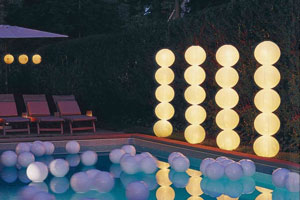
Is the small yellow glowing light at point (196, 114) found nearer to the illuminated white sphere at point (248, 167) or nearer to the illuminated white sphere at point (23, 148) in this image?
the illuminated white sphere at point (248, 167)

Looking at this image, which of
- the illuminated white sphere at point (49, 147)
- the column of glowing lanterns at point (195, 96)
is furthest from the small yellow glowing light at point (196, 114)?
the illuminated white sphere at point (49, 147)

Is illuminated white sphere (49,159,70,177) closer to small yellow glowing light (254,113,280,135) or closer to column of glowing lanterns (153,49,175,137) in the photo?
small yellow glowing light (254,113,280,135)

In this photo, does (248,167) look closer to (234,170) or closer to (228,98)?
(234,170)

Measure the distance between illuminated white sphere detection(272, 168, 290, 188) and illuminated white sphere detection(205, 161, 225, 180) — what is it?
82 centimetres

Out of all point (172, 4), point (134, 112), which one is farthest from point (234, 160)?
point (172, 4)

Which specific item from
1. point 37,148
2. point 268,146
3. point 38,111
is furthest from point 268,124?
point 38,111

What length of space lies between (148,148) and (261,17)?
11.6 feet

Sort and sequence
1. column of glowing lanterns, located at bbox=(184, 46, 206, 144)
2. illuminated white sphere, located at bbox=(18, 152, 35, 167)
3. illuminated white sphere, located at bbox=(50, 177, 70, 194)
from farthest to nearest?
column of glowing lanterns, located at bbox=(184, 46, 206, 144)
illuminated white sphere, located at bbox=(18, 152, 35, 167)
illuminated white sphere, located at bbox=(50, 177, 70, 194)

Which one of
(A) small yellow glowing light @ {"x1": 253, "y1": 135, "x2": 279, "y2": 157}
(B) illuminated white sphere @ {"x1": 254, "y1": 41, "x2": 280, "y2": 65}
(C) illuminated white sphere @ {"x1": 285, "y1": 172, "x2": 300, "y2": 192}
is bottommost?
(C) illuminated white sphere @ {"x1": 285, "y1": 172, "x2": 300, "y2": 192}

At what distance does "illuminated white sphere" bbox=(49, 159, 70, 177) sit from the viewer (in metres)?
7.82

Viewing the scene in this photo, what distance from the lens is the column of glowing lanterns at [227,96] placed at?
8781mm

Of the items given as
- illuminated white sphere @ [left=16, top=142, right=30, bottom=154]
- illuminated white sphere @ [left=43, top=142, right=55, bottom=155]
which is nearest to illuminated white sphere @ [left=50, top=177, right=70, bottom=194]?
illuminated white sphere @ [left=16, top=142, right=30, bottom=154]

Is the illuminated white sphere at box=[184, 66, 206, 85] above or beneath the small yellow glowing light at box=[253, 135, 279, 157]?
above

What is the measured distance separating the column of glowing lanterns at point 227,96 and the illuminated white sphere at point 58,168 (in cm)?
282
